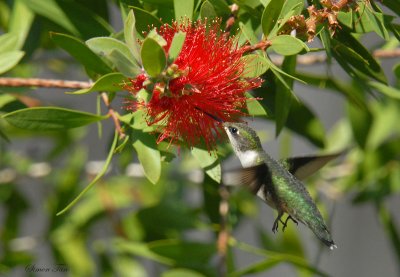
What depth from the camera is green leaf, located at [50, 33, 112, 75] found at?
1.17 metres

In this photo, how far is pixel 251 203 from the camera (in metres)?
2.37

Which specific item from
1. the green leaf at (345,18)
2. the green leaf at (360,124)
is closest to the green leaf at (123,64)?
the green leaf at (345,18)

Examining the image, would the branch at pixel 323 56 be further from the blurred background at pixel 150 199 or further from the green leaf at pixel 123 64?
the green leaf at pixel 123 64

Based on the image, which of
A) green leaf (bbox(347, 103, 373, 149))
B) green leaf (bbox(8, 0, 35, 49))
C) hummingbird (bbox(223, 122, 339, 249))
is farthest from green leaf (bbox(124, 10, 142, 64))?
green leaf (bbox(347, 103, 373, 149))

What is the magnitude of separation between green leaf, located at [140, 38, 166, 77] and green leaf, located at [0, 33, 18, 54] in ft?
1.36

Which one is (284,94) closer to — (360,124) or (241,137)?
(241,137)

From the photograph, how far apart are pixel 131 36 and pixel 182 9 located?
13 centimetres

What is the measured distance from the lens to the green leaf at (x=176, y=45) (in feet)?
3.19

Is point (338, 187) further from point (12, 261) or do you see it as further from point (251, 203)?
point (12, 261)

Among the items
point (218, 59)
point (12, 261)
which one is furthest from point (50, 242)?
point (218, 59)

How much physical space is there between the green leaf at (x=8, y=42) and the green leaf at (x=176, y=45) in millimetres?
443

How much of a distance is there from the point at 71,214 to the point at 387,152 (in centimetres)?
103

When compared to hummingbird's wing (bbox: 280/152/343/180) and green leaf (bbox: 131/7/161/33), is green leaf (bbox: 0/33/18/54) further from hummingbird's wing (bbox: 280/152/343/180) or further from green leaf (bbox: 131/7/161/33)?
hummingbird's wing (bbox: 280/152/343/180)

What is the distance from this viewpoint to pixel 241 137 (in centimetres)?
136
